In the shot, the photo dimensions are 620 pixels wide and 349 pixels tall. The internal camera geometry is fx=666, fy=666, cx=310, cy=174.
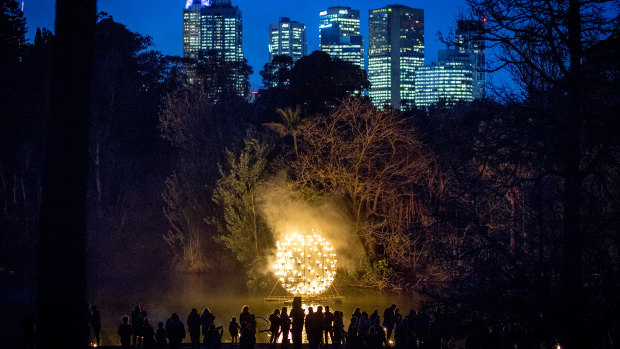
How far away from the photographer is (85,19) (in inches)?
242

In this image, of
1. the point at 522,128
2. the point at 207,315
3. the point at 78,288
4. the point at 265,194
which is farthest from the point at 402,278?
the point at 78,288

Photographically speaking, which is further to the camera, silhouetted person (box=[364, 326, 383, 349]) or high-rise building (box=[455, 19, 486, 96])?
silhouetted person (box=[364, 326, 383, 349])

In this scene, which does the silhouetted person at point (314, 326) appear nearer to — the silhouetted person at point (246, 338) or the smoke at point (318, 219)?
the silhouetted person at point (246, 338)

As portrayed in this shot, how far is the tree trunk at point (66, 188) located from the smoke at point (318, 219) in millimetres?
21870

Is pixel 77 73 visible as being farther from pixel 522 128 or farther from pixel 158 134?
pixel 158 134

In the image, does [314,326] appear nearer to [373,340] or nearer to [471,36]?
[373,340]

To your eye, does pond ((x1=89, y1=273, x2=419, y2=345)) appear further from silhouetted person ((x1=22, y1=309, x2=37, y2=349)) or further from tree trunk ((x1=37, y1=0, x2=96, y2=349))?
tree trunk ((x1=37, y1=0, x2=96, y2=349))

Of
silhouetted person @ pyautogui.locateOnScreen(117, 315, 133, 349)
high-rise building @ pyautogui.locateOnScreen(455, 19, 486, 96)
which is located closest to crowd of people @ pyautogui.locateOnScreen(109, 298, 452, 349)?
silhouetted person @ pyautogui.locateOnScreen(117, 315, 133, 349)

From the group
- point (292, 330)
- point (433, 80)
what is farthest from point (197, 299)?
point (433, 80)

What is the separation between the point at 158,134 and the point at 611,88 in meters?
42.5

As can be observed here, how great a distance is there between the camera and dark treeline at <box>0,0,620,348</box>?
7.43 meters

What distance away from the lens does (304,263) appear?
24.0m

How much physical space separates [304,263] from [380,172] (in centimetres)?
702

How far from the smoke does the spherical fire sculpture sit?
132 inches
